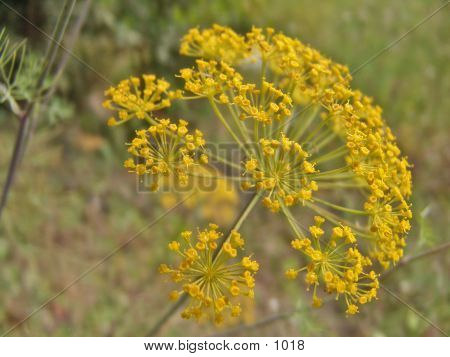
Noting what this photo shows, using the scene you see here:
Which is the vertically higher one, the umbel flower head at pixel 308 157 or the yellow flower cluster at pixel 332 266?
the umbel flower head at pixel 308 157

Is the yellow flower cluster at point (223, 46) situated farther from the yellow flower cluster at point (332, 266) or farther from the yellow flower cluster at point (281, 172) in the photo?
the yellow flower cluster at point (332, 266)

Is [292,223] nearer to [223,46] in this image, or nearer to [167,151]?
[167,151]

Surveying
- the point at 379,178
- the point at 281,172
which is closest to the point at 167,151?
the point at 281,172

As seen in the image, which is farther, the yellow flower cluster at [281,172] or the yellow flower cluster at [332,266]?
the yellow flower cluster at [281,172]

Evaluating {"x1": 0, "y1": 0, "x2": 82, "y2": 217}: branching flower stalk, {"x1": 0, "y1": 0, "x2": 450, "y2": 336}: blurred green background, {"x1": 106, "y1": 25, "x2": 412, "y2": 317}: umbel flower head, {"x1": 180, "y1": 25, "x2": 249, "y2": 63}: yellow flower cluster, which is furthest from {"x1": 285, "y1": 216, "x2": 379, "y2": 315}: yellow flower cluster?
{"x1": 0, "y1": 0, "x2": 82, "y2": 217}: branching flower stalk

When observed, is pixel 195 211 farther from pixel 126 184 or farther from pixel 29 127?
pixel 29 127

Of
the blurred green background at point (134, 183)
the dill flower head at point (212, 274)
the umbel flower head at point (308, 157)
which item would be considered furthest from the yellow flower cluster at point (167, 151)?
the blurred green background at point (134, 183)

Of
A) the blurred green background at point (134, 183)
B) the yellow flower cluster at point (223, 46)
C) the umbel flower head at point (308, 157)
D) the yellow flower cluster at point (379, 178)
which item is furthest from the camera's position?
the blurred green background at point (134, 183)
